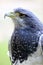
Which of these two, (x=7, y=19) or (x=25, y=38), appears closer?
(x=25, y=38)

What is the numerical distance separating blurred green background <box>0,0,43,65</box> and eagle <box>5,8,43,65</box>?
104 millimetres

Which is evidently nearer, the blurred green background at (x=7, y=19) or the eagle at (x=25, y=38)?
the eagle at (x=25, y=38)

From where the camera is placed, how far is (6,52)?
1647 millimetres

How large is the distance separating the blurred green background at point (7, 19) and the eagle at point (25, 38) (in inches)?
4.1

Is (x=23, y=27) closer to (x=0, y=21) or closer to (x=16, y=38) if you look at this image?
(x=16, y=38)

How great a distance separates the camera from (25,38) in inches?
58.3

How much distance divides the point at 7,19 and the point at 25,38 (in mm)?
206

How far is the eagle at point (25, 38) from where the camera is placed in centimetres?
145

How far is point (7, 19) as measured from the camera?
1642 millimetres

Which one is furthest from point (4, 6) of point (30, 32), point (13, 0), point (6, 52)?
point (30, 32)

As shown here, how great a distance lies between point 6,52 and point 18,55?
177 millimetres

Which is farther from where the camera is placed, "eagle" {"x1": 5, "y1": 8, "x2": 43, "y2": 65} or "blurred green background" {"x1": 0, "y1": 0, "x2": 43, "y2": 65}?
"blurred green background" {"x1": 0, "y1": 0, "x2": 43, "y2": 65}

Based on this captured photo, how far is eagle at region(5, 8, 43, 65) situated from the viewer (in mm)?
1445

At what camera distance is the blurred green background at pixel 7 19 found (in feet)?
5.52
